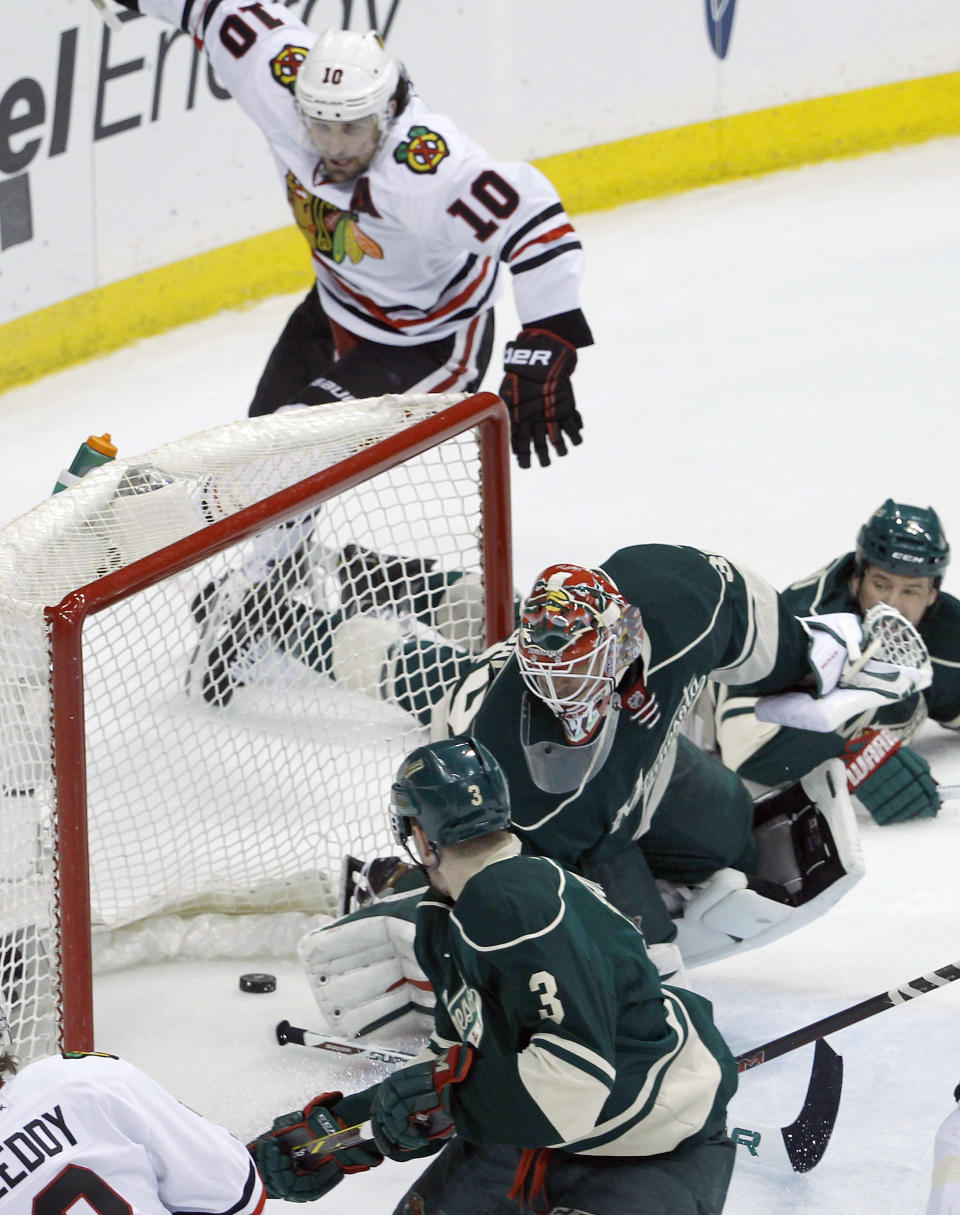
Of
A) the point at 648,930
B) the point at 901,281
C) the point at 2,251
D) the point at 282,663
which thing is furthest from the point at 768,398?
→ the point at 648,930

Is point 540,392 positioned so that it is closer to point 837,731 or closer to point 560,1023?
point 837,731

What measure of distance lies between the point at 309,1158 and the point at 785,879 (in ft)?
3.81

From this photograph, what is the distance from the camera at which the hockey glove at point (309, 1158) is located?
1.97 m

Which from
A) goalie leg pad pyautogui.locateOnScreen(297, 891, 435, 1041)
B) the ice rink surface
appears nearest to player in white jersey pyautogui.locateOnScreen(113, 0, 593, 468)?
the ice rink surface

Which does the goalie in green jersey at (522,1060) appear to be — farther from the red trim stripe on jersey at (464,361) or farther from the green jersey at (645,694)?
the red trim stripe on jersey at (464,361)

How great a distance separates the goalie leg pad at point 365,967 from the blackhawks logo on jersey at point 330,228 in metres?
2.01

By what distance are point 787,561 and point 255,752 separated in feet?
6.33

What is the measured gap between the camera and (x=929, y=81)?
7.12 m

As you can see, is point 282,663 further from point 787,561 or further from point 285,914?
point 787,561

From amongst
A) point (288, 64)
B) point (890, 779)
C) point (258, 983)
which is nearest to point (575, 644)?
point (258, 983)

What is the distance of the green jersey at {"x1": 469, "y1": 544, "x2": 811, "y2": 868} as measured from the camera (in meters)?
2.42

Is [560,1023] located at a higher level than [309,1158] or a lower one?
higher

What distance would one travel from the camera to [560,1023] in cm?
182

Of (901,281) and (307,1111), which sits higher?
(307,1111)
